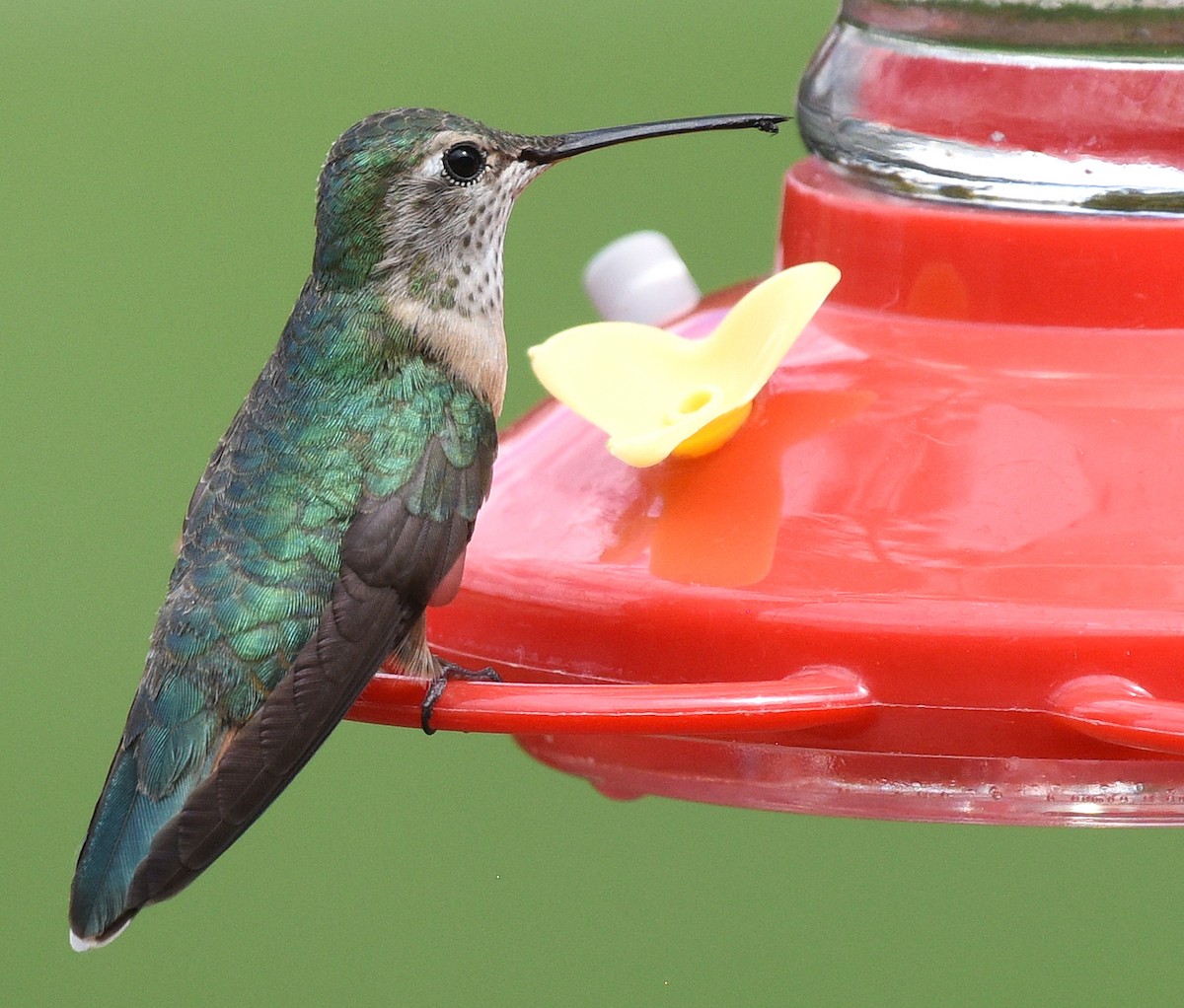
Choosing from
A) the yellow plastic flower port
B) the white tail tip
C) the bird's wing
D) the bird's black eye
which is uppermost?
the bird's black eye

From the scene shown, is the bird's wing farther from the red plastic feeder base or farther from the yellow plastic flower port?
the yellow plastic flower port

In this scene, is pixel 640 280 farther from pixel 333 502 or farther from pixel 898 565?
pixel 898 565

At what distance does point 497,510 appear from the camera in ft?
6.25

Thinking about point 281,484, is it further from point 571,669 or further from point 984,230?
point 984,230

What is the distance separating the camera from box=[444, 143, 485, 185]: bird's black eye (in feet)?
6.46

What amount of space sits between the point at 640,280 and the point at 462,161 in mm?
380

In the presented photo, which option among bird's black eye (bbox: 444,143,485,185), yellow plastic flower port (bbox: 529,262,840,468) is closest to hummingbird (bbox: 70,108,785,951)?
bird's black eye (bbox: 444,143,485,185)

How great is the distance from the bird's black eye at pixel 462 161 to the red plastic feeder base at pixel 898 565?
11.4 inches

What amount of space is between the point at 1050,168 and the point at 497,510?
2.15 feet

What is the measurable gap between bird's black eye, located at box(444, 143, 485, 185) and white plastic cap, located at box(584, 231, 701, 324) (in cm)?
33

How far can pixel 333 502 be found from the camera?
1.88 meters

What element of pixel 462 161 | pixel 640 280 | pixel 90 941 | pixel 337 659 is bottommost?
pixel 90 941

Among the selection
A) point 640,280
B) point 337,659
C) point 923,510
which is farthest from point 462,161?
point 923,510

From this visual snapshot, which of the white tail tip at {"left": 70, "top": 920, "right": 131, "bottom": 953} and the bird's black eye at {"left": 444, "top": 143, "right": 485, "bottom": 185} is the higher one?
the bird's black eye at {"left": 444, "top": 143, "right": 485, "bottom": 185}
